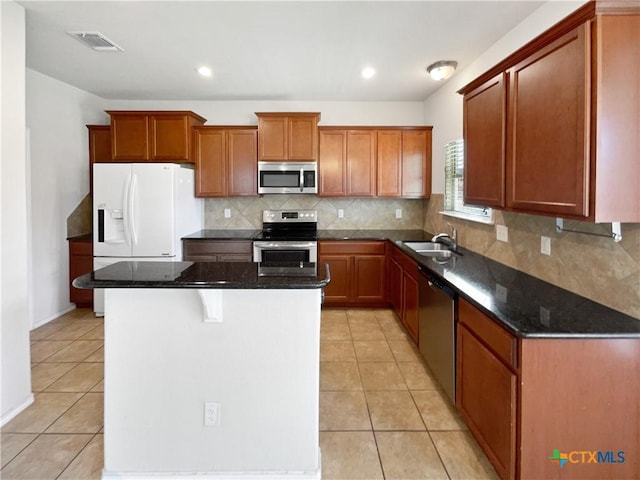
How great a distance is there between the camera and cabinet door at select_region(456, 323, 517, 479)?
1.70m

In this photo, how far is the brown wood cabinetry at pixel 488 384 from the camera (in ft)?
5.56

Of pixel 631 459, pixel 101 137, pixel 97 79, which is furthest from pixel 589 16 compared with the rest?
pixel 101 137

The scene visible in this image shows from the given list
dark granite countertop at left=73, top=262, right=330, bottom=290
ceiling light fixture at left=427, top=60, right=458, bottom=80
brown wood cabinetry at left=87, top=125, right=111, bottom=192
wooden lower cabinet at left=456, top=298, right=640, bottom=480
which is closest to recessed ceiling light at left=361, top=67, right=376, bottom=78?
ceiling light fixture at left=427, top=60, right=458, bottom=80

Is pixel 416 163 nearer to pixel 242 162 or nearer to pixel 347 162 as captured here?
pixel 347 162

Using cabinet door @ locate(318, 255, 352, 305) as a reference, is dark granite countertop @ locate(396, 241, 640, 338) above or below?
above

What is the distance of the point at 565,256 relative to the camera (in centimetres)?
223

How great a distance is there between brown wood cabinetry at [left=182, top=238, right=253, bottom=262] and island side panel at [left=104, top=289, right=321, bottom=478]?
2654mm

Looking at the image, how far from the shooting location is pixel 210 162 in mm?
4812

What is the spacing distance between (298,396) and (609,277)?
63.8 inches

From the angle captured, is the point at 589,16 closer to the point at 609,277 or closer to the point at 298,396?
the point at 609,277

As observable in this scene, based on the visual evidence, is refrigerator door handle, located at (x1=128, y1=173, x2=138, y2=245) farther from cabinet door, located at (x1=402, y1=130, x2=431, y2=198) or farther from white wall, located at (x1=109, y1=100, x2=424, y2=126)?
cabinet door, located at (x1=402, y1=130, x2=431, y2=198)

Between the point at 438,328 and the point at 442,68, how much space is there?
2.38m

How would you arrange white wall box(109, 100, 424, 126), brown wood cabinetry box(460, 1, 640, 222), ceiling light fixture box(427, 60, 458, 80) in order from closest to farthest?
1. brown wood cabinetry box(460, 1, 640, 222)
2. ceiling light fixture box(427, 60, 458, 80)
3. white wall box(109, 100, 424, 126)

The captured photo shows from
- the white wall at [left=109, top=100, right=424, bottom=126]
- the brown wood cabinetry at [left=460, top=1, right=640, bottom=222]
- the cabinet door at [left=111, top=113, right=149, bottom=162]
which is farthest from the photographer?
the white wall at [left=109, top=100, right=424, bottom=126]
